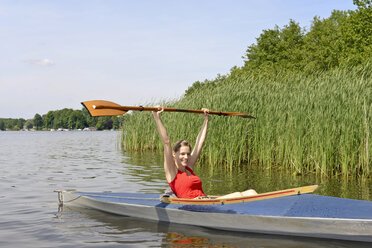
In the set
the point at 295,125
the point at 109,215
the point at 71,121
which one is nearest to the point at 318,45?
the point at 295,125

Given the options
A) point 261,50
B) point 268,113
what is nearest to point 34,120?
point 261,50

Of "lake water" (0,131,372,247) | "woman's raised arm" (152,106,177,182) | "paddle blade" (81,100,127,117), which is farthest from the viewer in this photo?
"paddle blade" (81,100,127,117)

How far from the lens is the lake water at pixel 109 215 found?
5.06 m

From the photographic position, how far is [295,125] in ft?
30.5

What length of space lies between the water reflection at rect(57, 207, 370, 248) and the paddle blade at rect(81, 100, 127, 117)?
5.45ft

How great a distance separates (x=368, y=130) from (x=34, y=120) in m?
143

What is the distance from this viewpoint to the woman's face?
5520 millimetres

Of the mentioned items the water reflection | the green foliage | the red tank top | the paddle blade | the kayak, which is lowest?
the water reflection

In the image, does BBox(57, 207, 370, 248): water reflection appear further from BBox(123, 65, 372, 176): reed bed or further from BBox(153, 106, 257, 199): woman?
BBox(123, 65, 372, 176): reed bed

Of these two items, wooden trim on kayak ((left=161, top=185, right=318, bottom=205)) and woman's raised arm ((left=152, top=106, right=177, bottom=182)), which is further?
woman's raised arm ((left=152, top=106, right=177, bottom=182))

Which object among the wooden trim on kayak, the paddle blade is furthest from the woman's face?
the paddle blade

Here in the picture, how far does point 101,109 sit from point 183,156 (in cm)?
151

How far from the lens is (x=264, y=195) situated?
5.11 m

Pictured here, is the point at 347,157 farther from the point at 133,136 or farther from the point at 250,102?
the point at 133,136
